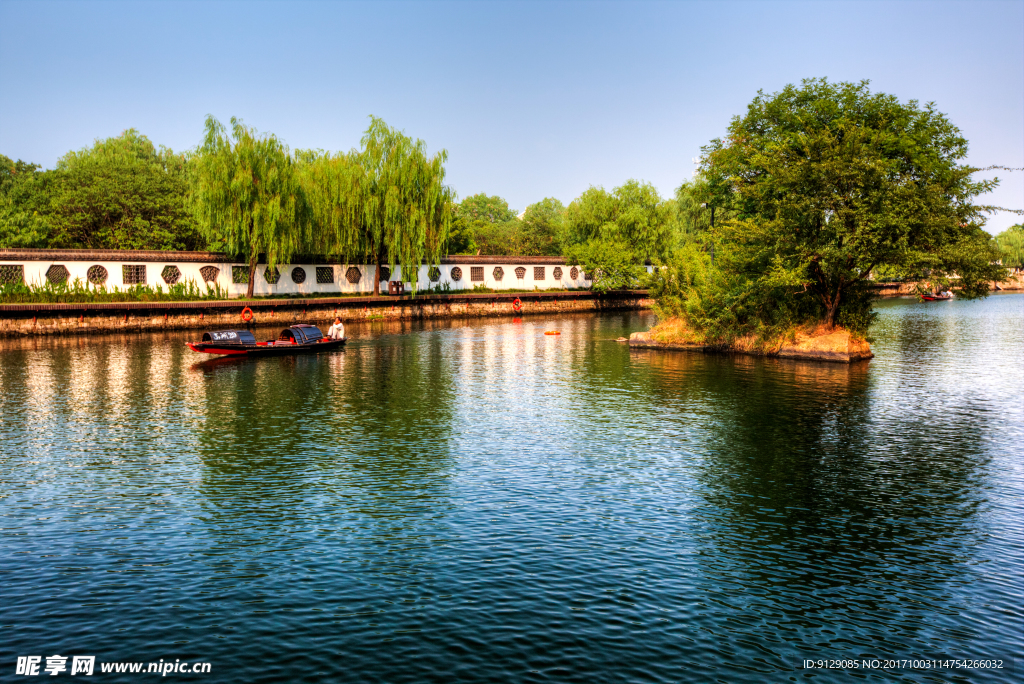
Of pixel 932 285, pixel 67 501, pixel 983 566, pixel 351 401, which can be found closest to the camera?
pixel 983 566

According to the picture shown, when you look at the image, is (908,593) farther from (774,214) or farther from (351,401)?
(774,214)

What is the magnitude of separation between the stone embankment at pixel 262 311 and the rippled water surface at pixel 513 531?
23033 mm

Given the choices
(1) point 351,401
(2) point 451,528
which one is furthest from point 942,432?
(1) point 351,401

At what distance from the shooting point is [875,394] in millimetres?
25797

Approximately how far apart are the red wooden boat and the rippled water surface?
8.78 meters

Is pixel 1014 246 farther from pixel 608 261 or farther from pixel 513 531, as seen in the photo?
pixel 513 531

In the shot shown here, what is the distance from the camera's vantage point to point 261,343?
36906 mm

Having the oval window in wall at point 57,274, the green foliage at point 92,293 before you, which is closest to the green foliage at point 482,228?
the green foliage at point 92,293

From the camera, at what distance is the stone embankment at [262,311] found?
4569 centimetres

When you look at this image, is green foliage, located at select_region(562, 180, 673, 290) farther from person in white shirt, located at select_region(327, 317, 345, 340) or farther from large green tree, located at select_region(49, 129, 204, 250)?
person in white shirt, located at select_region(327, 317, 345, 340)

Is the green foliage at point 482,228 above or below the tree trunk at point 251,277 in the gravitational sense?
above

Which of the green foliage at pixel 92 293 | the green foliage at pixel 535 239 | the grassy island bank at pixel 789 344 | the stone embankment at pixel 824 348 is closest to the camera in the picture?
the stone embankment at pixel 824 348

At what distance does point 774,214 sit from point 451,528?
28.5 meters

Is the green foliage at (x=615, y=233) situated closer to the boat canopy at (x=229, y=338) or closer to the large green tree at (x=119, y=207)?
the large green tree at (x=119, y=207)
